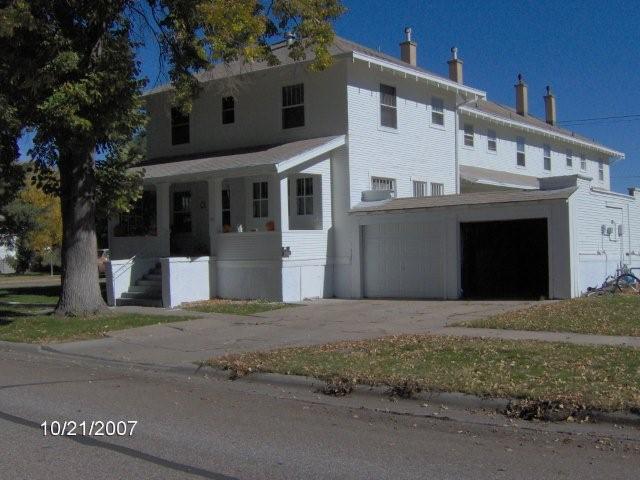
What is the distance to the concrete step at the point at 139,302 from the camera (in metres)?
19.9

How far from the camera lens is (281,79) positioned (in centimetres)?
2191

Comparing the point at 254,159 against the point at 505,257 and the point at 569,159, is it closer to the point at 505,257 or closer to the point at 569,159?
the point at 505,257

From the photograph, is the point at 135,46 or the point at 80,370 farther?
the point at 135,46

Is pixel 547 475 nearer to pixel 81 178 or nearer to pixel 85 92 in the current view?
pixel 85 92

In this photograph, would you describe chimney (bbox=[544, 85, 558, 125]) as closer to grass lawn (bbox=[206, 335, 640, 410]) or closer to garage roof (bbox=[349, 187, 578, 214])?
garage roof (bbox=[349, 187, 578, 214])

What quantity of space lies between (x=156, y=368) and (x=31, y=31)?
24.4ft

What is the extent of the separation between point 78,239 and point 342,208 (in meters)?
7.40

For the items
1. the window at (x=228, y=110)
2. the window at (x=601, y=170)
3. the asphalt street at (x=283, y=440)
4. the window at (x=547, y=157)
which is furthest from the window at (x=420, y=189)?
the window at (x=601, y=170)

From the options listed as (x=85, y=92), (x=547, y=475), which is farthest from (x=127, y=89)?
(x=547, y=475)

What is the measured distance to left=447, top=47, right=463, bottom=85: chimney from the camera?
3027 cm

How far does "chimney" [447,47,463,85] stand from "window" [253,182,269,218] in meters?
11.8

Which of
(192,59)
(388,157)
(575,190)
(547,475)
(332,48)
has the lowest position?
(547,475)

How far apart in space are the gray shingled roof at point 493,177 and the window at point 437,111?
228cm

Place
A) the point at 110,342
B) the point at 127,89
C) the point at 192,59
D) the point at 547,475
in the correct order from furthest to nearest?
1. the point at 192,59
2. the point at 127,89
3. the point at 110,342
4. the point at 547,475
